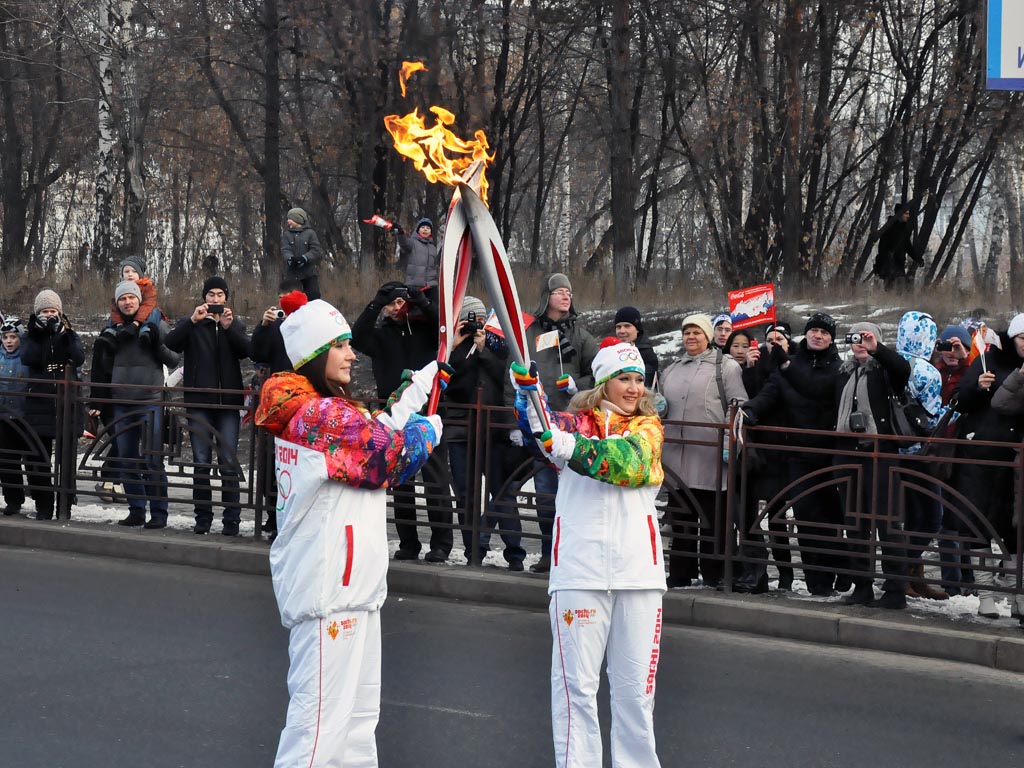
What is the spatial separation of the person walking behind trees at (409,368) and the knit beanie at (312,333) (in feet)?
17.0

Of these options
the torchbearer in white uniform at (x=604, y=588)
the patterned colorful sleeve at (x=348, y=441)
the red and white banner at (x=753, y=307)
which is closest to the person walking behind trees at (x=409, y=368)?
the red and white banner at (x=753, y=307)

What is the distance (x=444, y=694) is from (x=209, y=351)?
5113 mm

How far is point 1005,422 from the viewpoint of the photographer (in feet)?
27.7

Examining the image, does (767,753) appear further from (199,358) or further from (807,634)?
(199,358)

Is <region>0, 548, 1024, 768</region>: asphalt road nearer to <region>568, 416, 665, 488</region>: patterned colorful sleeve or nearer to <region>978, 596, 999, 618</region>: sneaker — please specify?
<region>978, 596, 999, 618</region>: sneaker

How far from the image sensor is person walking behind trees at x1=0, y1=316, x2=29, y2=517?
38.1ft

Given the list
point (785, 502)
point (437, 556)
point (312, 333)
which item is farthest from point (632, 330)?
point (312, 333)

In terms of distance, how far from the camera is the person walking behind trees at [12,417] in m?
11.6

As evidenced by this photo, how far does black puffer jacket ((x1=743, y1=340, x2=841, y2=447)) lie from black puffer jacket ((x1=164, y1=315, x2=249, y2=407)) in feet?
13.9

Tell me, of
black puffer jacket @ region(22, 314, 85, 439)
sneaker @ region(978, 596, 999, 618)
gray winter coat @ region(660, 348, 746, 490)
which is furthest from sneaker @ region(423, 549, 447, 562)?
sneaker @ region(978, 596, 999, 618)

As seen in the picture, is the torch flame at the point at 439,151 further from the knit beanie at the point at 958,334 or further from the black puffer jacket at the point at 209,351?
the black puffer jacket at the point at 209,351

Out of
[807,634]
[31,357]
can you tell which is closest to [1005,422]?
[807,634]

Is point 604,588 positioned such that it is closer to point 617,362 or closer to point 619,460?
point 619,460

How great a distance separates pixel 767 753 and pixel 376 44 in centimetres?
2035
